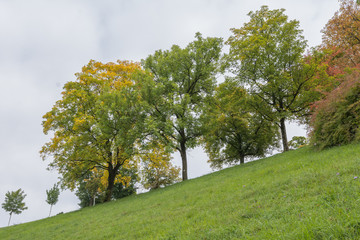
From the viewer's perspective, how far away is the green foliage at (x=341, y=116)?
32.1 feet

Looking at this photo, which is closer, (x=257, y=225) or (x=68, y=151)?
(x=257, y=225)

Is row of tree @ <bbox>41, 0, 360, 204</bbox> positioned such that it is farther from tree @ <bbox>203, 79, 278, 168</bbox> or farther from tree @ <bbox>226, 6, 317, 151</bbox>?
tree @ <bbox>203, 79, 278, 168</bbox>

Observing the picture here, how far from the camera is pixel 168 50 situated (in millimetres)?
23406

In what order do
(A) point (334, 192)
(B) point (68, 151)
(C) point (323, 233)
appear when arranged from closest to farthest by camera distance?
(C) point (323, 233) → (A) point (334, 192) → (B) point (68, 151)

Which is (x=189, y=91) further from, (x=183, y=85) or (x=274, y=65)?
(x=274, y=65)

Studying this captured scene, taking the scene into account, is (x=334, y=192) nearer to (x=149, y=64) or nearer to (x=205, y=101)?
(x=205, y=101)

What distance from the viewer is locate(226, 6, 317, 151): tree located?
18.8 m

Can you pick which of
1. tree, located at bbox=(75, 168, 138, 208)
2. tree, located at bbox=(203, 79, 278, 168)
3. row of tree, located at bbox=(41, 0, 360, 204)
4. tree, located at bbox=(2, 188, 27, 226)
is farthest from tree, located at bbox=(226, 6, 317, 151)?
tree, located at bbox=(2, 188, 27, 226)

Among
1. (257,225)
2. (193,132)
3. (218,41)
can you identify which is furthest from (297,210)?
(218,41)

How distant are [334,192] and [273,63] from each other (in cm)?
1775

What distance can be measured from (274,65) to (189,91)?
359 inches

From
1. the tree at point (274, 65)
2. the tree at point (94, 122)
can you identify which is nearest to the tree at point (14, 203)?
the tree at point (94, 122)

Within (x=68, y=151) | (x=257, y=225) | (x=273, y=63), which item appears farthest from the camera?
(x=68, y=151)

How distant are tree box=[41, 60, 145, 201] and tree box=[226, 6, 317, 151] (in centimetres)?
1177
